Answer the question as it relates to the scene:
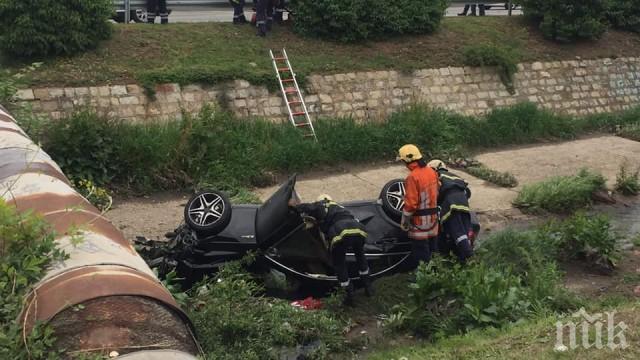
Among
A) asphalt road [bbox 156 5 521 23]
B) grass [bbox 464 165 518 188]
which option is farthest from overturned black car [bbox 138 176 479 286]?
asphalt road [bbox 156 5 521 23]

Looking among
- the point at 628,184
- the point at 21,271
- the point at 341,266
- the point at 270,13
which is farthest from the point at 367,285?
the point at 270,13

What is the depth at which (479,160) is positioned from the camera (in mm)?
14922

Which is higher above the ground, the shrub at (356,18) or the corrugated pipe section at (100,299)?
the corrugated pipe section at (100,299)

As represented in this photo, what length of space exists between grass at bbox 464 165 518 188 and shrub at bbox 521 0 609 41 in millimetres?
6333

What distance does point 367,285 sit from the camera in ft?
26.6

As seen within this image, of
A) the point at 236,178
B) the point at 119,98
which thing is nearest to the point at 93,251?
the point at 236,178

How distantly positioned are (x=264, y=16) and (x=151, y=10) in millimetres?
2889

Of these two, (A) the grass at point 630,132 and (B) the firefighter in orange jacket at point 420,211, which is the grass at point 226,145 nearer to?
(A) the grass at point 630,132

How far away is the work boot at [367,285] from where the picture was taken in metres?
8.05

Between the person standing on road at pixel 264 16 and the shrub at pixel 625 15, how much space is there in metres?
9.28

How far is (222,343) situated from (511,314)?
262 centimetres

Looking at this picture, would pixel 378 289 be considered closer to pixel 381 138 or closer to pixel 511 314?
pixel 511 314

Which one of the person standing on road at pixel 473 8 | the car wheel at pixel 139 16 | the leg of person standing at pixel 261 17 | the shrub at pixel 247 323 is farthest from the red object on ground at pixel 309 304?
the person standing on road at pixel 473 8

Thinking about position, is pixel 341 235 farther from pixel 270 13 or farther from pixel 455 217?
pixel 270 13
